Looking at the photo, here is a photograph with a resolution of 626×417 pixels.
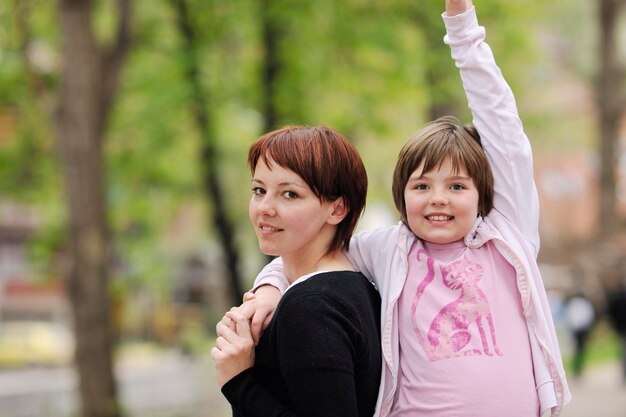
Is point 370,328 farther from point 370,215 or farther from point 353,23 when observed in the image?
point 370,215

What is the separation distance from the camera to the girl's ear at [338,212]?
8.49 feet

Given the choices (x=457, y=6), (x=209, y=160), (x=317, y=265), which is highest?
(x=209, y=160)

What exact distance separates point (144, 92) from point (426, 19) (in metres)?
4.60

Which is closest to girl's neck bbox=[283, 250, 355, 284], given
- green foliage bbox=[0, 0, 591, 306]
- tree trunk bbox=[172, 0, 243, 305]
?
green foliage bbox=[0, 0, 591, 306]

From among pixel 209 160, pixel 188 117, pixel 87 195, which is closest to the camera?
pixel 87 195

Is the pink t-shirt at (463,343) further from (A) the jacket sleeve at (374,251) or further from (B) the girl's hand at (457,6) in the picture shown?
(B) the girl's hand at (457,6)

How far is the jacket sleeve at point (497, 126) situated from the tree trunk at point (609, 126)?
20.4 meters

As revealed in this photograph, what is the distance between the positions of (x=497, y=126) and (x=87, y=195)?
9.37 m

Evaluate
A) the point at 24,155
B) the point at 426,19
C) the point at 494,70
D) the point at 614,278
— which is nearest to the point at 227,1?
the point at 426,19

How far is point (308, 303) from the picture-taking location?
238cm

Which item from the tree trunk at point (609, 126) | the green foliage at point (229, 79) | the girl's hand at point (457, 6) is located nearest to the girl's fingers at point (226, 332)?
the girl's hand at point (457, 6)

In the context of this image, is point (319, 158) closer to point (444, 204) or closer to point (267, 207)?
point (267, 207)

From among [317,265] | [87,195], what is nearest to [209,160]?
[87,195]

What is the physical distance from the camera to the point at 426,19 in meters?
12.0
